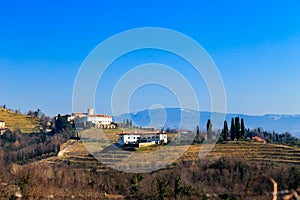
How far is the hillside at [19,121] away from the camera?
59763mm

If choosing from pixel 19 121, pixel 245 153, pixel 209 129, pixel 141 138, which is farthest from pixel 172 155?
pixel 19 121

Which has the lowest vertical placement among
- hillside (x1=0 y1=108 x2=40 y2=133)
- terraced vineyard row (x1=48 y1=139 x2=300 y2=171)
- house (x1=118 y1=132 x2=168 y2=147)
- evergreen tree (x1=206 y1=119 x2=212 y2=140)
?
terraced vineyard row (x1=48 y1=139 x2=300 y2=171)

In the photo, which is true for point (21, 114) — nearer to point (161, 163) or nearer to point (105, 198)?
point (161, 163)

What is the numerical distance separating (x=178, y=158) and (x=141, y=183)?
1013 centimetres

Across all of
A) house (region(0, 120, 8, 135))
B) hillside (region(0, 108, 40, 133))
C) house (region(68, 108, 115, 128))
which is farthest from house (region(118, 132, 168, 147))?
hillside (region(0, 108, 40, 133))

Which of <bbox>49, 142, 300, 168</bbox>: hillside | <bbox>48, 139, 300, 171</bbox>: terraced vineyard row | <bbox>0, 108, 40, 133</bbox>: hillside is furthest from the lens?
<bbox>0, 108, 40, 133</bbox>: hillside

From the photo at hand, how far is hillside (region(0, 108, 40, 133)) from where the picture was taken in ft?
196

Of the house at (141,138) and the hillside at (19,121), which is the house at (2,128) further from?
the house at (141,138)

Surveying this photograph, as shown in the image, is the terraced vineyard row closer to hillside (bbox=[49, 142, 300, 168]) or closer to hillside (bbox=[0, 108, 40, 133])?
hillside (bbox=[49, 142, 300, 168])

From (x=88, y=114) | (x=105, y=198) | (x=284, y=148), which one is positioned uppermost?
(x=88, y=114)

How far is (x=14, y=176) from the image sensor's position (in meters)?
22.6

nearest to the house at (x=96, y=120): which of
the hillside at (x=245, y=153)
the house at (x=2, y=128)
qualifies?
the house at (x=2, y=128)

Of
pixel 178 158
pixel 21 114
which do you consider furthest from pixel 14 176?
pixel 21 114

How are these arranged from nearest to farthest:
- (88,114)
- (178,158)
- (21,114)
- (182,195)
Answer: (182,195) < (178,158) < (88,114) < (21,114)
